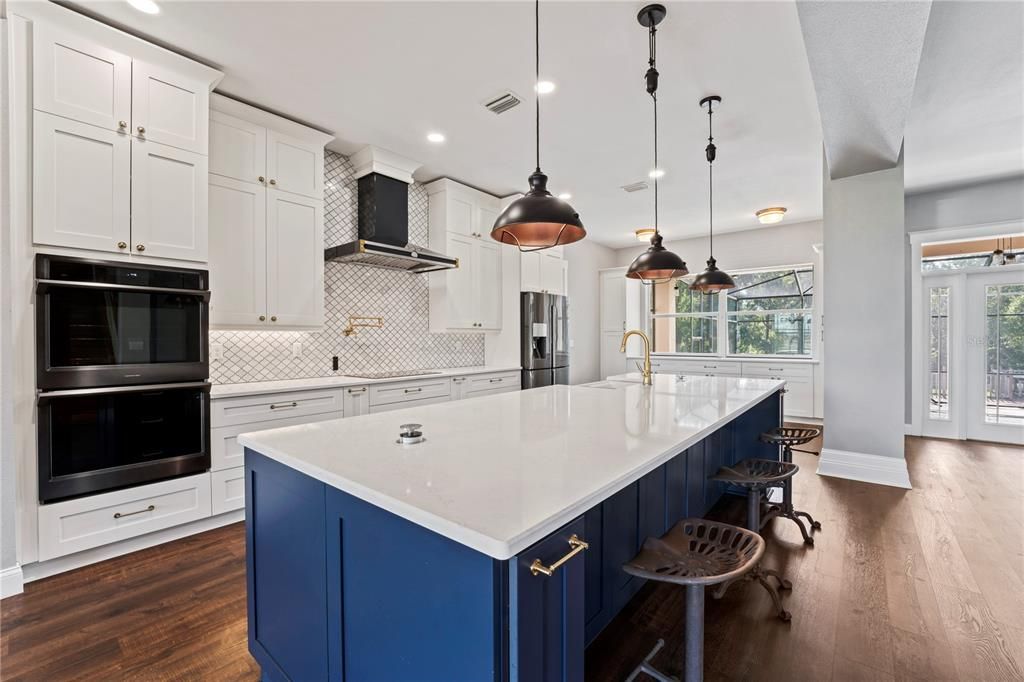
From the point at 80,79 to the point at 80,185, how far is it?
543mm

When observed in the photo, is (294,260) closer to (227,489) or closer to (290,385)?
(290,385)

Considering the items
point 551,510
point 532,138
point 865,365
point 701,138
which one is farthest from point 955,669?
point 532,138

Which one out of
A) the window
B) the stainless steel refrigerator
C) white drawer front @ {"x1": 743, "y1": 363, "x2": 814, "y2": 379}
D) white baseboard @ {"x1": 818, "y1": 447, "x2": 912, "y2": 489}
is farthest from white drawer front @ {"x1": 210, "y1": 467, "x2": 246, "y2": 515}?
the window

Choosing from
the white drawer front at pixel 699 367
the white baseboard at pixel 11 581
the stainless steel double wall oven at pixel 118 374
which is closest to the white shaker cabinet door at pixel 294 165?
the stainless steel double wall oven at pixel 118 374

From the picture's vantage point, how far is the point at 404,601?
3.24ft

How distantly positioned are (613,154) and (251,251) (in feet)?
9.87

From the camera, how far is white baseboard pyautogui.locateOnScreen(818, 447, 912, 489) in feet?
11.7

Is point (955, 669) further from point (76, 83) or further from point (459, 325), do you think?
point (76, 83)

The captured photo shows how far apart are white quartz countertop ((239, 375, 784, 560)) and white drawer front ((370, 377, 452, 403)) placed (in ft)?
4.98

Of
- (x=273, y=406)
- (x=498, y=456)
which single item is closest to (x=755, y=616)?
(x=498, y=456)

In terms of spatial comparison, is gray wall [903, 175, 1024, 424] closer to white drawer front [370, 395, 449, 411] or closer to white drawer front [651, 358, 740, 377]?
white drawer front [651, 358, 740, 377]

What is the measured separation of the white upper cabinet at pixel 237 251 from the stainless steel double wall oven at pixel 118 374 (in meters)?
0.27

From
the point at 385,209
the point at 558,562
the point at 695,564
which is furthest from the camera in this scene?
the point at 385,209

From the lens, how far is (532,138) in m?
3.58
